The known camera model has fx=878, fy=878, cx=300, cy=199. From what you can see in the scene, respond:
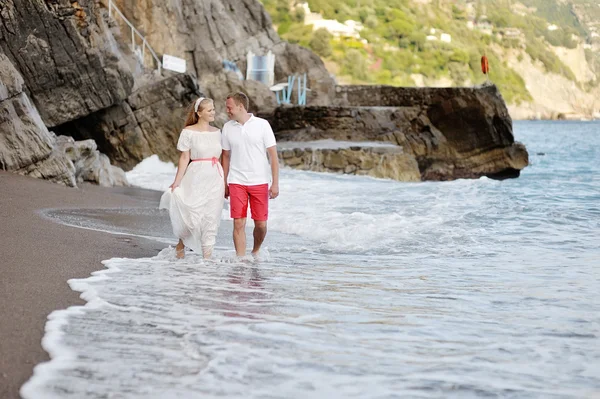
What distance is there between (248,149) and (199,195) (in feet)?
1.93

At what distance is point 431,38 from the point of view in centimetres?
15062

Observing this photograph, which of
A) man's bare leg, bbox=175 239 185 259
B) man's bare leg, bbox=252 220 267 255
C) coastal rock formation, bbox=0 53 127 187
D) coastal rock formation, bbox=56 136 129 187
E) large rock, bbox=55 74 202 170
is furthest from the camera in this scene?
large rock, bbox=55 74 202 170

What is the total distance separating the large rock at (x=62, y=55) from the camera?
15984mm

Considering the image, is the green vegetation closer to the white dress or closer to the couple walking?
the couple walking

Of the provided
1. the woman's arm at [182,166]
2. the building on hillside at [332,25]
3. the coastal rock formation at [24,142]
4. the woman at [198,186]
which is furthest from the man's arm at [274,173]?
the building on hillside at [332,25]

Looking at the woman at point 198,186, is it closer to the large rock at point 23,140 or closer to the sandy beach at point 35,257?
the sandy beach at point 35,257

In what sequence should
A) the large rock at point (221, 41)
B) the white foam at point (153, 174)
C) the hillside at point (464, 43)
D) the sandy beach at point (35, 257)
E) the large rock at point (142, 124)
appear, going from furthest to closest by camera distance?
1. the hillside at point (464, 43)
2. the large rock at point (221, 41)
3. the large rock at point (142, 124)
4. the white foam at point (153, 174)
5. the sandy beach at point (35, 257)

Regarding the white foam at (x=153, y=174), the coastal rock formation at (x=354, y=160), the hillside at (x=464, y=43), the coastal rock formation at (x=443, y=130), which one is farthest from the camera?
the hillside at (x=464, y=43)

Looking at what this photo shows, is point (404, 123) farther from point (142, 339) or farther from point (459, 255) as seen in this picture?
point (142, 339)

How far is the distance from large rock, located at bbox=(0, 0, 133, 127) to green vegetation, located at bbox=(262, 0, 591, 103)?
100 metres

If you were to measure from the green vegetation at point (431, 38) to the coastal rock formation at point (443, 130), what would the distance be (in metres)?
90.4

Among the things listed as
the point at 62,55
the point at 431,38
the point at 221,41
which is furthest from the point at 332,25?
the point at 62,55

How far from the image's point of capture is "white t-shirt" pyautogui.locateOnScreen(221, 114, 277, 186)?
7680 mm

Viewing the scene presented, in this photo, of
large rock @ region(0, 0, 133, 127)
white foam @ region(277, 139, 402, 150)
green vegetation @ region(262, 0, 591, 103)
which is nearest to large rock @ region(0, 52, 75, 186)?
large rock @ region(0, 0, 133, 127)
